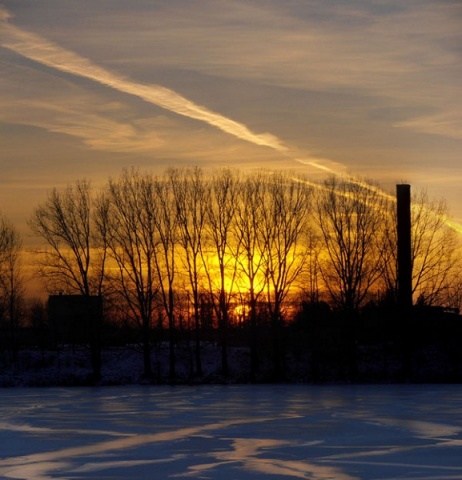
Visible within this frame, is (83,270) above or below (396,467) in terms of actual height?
above

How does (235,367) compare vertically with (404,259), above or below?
below

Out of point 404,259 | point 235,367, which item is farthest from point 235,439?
point 404,259

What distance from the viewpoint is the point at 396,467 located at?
1326 cm

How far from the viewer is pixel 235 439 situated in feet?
56.0

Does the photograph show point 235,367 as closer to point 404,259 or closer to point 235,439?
point 404,259

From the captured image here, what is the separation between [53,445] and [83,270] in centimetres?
3382

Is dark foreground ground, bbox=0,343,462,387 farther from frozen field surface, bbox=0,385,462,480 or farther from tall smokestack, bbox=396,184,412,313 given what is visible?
frozen field surface, bbox=0,385,462,480

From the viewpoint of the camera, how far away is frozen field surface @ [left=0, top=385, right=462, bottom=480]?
43.1 feet

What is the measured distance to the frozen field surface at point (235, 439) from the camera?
13125 millimetres

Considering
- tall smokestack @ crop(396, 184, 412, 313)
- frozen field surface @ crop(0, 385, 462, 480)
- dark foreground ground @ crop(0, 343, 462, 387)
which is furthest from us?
tall smokestack @ crop(396, 184, 412, 313)

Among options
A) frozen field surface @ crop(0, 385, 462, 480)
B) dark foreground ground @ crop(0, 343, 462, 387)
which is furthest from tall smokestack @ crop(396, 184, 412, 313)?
frozen field surface @ crop(0, 385, 462, 480)

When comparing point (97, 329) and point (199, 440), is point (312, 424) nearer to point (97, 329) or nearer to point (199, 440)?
point (199, 440)

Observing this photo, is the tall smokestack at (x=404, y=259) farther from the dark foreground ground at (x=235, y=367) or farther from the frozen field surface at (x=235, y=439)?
the frozen field surface at (x=235, y=439)

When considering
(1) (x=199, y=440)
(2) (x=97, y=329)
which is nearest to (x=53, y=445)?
(1) (x=199, y=440)
